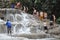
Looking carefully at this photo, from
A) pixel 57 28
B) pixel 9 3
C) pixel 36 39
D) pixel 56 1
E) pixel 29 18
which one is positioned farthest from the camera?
pixel 9 3

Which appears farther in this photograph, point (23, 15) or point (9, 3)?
point (9, 3)

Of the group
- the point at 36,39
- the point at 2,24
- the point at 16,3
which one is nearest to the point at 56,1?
the point at 2,24

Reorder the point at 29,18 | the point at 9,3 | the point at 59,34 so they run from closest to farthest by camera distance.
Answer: the point at 59,34 < the point at 29,18 < the point at 9,3

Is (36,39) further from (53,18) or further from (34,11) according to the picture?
(34,11)

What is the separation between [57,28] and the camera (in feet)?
88.0

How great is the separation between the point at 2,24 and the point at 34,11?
10748mm

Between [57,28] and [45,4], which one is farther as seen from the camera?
[45,4]

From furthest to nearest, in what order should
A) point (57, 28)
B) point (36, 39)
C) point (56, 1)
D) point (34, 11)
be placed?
point (34, 11) → point (56, 1) → point (57, 28) → point (36, 39)

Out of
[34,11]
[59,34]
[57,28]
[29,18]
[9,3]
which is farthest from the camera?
[9,3]

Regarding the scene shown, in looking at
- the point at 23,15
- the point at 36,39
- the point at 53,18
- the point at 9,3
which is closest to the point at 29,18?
the point at 23,15

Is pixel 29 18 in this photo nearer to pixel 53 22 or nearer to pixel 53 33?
pixel 53 22

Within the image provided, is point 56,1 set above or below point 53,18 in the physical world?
above

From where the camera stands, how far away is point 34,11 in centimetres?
3556

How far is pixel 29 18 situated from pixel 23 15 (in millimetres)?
859
